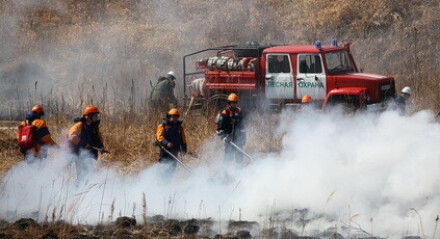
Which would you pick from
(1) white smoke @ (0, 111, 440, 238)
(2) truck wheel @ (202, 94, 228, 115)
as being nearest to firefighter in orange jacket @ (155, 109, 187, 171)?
(1) white smoke @ (0, 111, 440, 238)

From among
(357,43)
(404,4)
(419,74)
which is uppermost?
(404,4)

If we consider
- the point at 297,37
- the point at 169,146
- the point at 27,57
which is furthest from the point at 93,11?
the point at 169,146

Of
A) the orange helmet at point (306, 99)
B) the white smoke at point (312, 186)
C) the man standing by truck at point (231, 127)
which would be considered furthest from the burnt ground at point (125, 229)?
the orange helmet at point (306, 99)

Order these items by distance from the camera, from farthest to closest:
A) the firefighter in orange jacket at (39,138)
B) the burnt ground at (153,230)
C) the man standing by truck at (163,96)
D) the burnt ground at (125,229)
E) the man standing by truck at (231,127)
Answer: the man standing by truck at (163,96)
the man standing by truck at (231,127)
the firefighter in orange jacket at (39,138)
the burnt ground at (125,229)
the burnt ground at (153,230)

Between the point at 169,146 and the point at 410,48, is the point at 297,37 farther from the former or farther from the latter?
the point at 169,146

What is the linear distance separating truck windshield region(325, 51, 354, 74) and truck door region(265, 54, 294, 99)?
0.94 meters

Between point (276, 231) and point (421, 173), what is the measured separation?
7.20ft

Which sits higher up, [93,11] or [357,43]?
[93,11]

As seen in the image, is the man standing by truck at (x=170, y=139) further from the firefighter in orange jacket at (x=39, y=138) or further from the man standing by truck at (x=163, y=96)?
the man standing by truck at (x=163, y=96)

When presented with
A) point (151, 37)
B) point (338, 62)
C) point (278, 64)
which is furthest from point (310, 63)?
point (151, 37)

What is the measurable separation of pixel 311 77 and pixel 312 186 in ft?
19.6

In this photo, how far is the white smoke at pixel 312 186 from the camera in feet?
30.9

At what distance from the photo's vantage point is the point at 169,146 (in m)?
11.3

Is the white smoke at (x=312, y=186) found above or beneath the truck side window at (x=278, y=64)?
beneath
